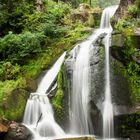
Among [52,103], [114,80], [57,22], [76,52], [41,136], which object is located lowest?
[41,136]

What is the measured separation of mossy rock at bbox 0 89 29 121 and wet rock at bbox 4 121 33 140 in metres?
0.92

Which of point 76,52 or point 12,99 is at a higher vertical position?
point 76,52

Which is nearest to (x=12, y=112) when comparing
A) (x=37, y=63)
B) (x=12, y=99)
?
(x=12, y=99)

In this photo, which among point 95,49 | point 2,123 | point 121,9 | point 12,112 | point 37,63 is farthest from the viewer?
point 121,9

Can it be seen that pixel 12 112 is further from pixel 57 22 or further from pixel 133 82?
pixel 57 22

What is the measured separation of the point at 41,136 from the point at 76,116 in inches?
55.3

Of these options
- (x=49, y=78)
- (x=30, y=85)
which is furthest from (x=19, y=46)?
(x=30, y=85)

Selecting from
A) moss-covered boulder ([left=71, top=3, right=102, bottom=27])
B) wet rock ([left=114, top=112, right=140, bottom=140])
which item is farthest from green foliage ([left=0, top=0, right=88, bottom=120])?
wet rock ([left=114, top=112, right=140, bottom=140])

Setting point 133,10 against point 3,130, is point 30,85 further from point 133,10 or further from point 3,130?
point 133,10

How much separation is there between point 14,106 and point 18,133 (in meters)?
1.52

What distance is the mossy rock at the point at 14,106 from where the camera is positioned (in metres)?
11.8

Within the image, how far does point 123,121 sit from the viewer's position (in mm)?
11594

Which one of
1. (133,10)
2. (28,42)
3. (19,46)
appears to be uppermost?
(133,10)

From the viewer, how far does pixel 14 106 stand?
11984mm
